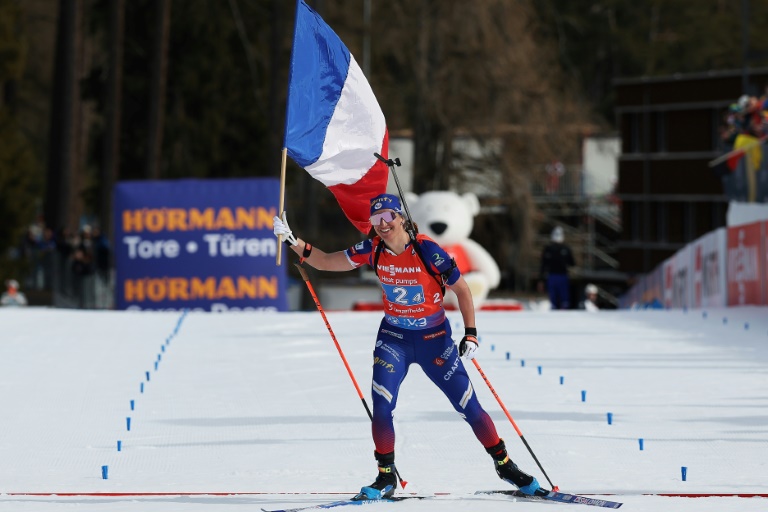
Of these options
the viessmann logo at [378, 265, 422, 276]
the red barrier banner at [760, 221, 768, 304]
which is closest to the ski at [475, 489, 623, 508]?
the viessmann logo at [378, 265, 422, 276]

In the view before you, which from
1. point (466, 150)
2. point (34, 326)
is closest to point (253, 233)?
point (34, 326)

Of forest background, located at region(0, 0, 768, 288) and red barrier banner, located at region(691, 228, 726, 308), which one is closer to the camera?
red barrier banner, located at region(691, 228, 726, 308)

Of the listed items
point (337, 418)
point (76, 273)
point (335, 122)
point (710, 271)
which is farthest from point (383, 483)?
Answer: point (76, 273)

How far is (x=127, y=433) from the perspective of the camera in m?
11.1

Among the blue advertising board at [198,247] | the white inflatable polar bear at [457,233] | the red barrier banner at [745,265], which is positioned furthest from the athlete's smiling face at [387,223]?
the white inflatable polar bear at [457,233]

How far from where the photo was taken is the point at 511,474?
8594 millimetres

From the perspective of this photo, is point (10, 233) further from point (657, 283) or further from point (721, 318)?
point (721, 318)

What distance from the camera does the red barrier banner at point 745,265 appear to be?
826 inches

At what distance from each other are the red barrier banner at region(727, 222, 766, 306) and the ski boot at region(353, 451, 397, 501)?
12.9 m

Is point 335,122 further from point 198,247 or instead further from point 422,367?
point 198,247

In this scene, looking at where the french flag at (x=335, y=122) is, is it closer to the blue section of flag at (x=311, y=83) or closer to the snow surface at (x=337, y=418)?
the blue section of flag at (x=311, y=83)

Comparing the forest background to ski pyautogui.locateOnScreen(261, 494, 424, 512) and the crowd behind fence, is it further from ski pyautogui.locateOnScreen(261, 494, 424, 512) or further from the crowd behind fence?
ski pyautogui.locateOnScreen(261, 494, 424, 512)

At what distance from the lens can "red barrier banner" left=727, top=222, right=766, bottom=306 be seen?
826 inches

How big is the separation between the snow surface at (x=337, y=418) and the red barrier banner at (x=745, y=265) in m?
2.36
